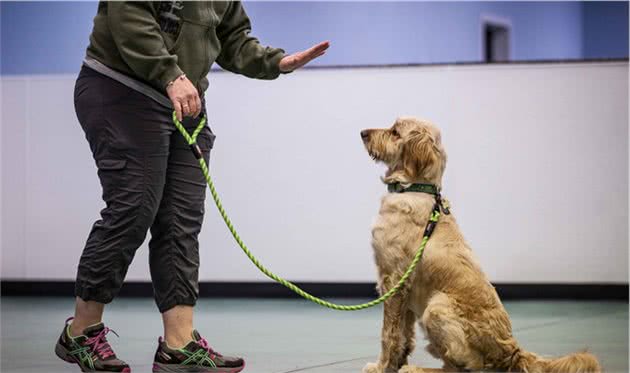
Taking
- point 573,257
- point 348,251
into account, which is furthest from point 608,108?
point 348,251

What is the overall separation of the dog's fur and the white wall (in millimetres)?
2499

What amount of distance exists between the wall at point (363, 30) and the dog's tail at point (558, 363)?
536cm

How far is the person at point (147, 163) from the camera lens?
116 inches

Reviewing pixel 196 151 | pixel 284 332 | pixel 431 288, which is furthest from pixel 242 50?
pixel 284 332

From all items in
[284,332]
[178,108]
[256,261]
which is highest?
[178,108]

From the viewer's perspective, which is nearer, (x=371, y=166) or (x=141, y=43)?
(x=141, y=43)

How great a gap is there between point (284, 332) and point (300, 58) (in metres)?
1.61

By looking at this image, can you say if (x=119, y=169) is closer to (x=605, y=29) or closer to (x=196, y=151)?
(x=196, y=151)

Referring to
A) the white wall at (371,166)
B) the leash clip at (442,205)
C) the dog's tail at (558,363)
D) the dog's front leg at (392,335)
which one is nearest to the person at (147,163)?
the dog's front leg at (392,335)

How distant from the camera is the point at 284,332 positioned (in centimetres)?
452

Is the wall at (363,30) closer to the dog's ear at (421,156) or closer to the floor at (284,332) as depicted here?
the floor at (284,332)

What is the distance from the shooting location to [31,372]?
3363 mm

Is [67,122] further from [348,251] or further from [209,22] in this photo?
[209,22]

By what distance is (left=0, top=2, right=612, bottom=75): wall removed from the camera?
7.82 m
